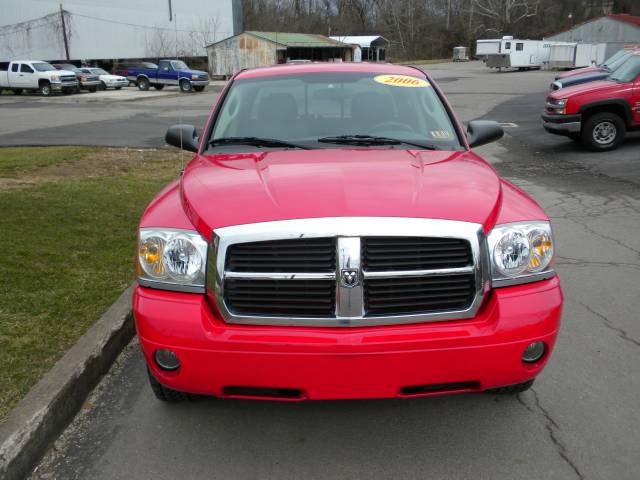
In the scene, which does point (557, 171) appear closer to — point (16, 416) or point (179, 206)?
point (179, 206)

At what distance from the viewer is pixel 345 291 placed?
2.58 m

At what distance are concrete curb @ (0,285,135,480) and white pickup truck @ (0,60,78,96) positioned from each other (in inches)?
1454

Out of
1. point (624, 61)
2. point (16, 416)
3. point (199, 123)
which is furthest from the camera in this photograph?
point (199, 123)

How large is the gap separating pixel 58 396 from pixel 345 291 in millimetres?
1641

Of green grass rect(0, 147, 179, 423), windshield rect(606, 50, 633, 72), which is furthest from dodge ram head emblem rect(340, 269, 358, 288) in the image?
windshield rect(606, 50, 633, 72)

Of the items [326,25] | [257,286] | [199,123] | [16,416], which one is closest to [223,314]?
[257,286]

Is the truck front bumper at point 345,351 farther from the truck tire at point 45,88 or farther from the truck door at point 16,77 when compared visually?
the truck door at point 16,77

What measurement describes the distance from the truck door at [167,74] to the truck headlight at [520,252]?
131ft

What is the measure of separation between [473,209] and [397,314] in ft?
1.98

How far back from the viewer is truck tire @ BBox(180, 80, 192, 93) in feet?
125

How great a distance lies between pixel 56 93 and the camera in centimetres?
3822

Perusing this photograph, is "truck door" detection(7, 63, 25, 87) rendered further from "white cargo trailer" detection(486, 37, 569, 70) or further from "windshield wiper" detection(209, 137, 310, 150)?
"white cargo trailer" detection(486, 37, 569, 70)

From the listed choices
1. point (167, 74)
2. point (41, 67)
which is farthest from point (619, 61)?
point (41, 67)

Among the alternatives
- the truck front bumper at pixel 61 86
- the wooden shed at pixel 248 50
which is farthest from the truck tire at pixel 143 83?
the wooden shed at pixel 248 50
